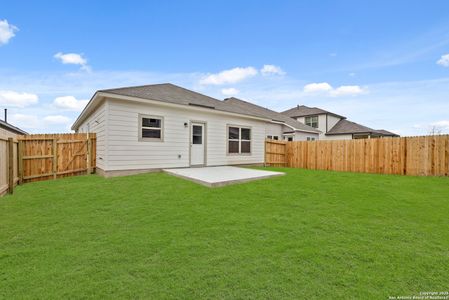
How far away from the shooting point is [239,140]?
12.2 metres

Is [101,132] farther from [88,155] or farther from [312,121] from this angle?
[312,121]

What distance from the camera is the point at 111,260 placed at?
2637 mm

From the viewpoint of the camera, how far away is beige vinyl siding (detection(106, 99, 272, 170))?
330 inches

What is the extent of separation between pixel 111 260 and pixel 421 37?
13.7 meters

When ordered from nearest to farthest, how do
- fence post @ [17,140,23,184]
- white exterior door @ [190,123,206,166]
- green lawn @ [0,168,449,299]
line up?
green lawn @ [0,168,449,299], fence post @ [17,140,23,184], white exterior door @ [190,123,206,166]

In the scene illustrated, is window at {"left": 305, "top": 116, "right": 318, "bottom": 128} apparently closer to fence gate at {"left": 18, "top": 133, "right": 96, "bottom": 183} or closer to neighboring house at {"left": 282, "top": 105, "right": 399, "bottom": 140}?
neighboring house at {"left": 282, "top": 105, "right": 399, "bottom": 140}

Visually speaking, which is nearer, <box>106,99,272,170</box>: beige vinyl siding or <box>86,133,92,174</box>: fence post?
<box>106,99,272,170</box>: beige vinyl siding

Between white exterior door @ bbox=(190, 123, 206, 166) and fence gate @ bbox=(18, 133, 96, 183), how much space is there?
4.35 metres

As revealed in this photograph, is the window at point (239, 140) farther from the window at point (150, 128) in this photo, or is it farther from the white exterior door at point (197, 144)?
the window at point (150, 128)

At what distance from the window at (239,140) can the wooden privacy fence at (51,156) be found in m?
6.47

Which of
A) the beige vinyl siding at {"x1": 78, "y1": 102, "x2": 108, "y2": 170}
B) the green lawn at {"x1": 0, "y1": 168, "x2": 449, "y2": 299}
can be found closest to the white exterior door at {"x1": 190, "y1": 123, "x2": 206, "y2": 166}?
the beige vinyl siding at {"x1": 78, "y1": 102, "x2": 108, "y2": 170}

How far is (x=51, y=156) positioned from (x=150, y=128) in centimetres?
390

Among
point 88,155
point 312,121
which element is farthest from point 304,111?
point 88,155

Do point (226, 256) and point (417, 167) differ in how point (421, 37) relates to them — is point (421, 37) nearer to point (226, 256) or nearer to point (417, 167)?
point (417, 167)
